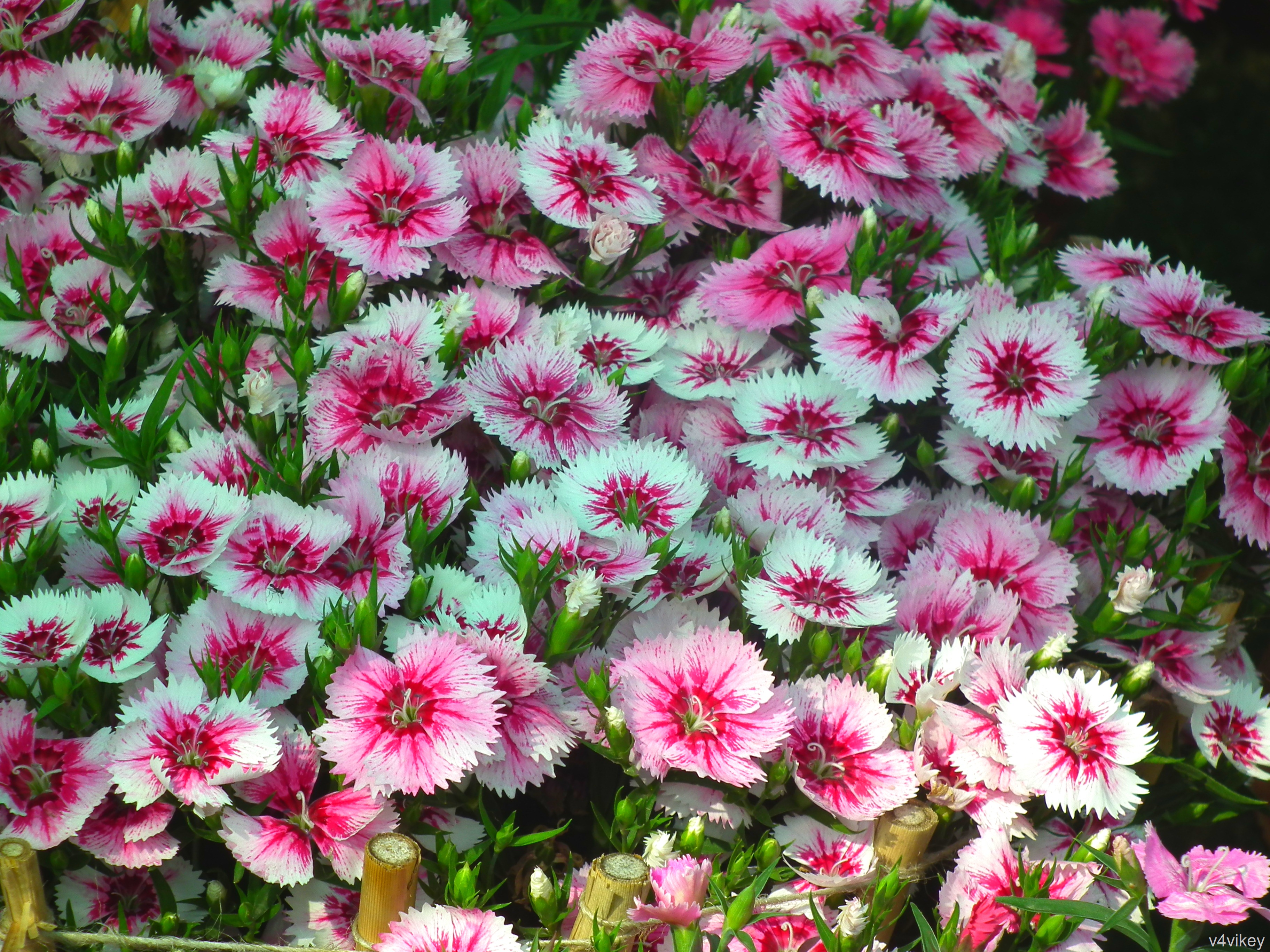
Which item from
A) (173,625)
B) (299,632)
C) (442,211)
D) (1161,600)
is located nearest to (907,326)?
(1161,600)

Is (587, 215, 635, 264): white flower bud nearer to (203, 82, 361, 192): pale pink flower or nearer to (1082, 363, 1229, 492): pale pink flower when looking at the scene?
(203, 82, 361, 192): pale pink flower

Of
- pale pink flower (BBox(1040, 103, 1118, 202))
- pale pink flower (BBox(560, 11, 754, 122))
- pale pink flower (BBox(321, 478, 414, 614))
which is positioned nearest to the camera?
pale pink flower (BBox(321, 478, 414, 614))

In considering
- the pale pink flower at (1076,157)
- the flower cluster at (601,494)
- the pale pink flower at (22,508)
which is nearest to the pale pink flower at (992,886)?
the flower cluster at (601,494)

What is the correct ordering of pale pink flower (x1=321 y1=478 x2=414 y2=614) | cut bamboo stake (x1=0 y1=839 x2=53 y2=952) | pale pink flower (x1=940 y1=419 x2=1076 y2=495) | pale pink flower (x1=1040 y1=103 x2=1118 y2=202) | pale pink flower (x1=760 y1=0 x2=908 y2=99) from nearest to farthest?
cut bamboo stake (x1=0 y1=839 x2=53 y2=952) < pale pink flower (x1=321 y1=478 x2=414 y2=614) < pale pink flower (x1=940 y1=419 x2=1076 y2=495) < pale pink flower (x1=760 y1=0 x2=908 y2=99) < pale pink flower (x1=1040 y1=103 x2=1118 y2=202)

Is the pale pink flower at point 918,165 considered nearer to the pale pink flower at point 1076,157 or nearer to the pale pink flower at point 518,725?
the pale pink flower at point 1076,157

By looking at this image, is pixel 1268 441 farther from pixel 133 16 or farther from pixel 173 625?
pixel 133 16

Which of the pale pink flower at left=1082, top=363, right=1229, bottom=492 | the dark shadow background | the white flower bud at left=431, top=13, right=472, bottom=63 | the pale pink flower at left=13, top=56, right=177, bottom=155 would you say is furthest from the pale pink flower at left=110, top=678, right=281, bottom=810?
the dark shadow background

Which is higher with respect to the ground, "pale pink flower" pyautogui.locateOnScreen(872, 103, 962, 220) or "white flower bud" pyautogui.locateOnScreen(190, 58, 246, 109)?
"white flower bud" pyautogui.locateOnScreen(190, 58, 246, 109)

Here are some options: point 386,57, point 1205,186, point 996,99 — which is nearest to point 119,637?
point 386,57
